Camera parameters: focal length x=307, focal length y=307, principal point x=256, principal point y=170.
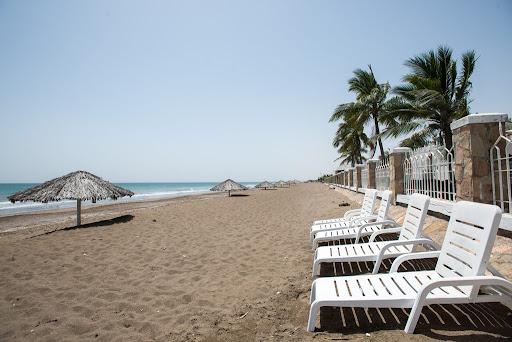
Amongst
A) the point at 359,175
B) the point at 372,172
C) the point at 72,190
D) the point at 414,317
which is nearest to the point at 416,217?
the point at 414,317

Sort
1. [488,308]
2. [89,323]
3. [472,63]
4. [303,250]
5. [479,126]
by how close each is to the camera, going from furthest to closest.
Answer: [472,63], [303,250], [479,126], [89,323], [488,308]

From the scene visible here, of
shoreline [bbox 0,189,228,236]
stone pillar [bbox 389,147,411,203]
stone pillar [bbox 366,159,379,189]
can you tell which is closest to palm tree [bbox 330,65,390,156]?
stone pillar [bbox 366,159,379,189]

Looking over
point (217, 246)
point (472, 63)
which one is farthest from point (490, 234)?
point (472, 63)

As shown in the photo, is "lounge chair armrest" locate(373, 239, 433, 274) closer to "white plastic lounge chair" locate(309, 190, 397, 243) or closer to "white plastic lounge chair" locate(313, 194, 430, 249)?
"white plastic lounge chair" locate(313, 194, 430, 249)

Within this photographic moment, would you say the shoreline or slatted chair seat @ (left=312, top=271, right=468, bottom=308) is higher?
slatted chair seat @ (left=312, top=271, right=468, bottom=308)

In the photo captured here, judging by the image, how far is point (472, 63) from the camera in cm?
1352

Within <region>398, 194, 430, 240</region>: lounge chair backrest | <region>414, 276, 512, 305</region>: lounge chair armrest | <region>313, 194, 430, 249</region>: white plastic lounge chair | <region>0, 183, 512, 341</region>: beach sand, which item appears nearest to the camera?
<region>414, 276, 512, 305</region>: lounge chair armrest

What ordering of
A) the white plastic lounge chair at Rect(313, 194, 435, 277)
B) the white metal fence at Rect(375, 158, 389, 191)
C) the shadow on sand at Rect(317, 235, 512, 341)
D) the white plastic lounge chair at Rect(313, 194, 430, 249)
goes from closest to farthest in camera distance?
the shadow on sand at Rect(317, 235, 512, 341)
the white plastic lounge chair at Rect(313, 194, 435, 277)
the white plastic lounge chair at Rect(313, 194, 430, 249)
the white metal fence at Rect(375, 158, 389, 191)

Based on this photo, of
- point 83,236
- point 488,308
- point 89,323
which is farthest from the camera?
point 83,236

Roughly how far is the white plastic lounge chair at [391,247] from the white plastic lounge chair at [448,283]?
0.48 m

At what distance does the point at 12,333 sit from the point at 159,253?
3.07 meters

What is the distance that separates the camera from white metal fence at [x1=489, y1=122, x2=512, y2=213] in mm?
3383

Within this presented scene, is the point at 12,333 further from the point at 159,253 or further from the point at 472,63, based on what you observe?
the point at 472,63

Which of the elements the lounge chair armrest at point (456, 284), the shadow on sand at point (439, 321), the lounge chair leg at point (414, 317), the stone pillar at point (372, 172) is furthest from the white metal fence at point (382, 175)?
the lounge chair leg at point (414, 317)
